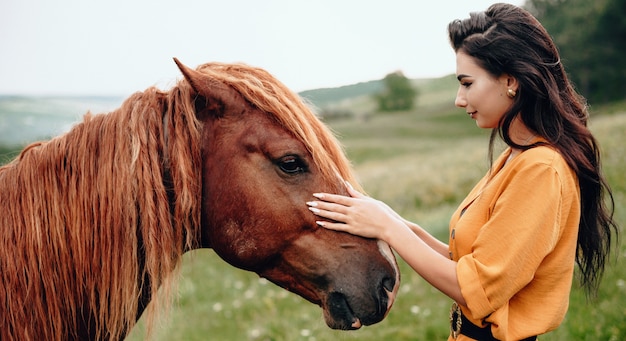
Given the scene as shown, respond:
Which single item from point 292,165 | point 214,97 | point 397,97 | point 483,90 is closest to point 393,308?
point 292,165

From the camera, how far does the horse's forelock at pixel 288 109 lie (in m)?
2.37

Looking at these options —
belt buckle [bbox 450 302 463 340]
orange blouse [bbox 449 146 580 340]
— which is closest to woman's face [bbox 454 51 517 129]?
orange blouse [bbox 449 146 580 340]

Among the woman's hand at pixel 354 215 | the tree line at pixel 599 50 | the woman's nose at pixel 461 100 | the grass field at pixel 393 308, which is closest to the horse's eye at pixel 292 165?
the woman's hand at pixel 354 215

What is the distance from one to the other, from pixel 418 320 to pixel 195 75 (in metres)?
4.00

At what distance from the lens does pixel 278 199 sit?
2.35m

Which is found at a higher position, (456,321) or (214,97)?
(214,97)

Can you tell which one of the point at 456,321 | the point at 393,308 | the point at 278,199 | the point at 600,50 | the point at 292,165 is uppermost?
the point at 292,165

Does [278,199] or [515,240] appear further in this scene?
[278,199]

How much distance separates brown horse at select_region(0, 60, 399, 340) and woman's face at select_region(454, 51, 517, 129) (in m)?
0.69

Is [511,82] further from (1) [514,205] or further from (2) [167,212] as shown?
(2) [167,212]

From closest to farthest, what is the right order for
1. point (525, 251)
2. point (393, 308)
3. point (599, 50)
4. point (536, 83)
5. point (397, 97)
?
point (525, 251)
point (536, 83)
point (393, 308)
point (599, 50)
point (397, 97)

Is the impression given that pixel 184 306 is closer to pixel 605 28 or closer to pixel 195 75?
pixel 195 75

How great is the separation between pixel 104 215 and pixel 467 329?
1.65 meters

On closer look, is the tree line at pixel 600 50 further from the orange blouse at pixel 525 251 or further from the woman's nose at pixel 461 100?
the orange blouse at pixel 525 251
